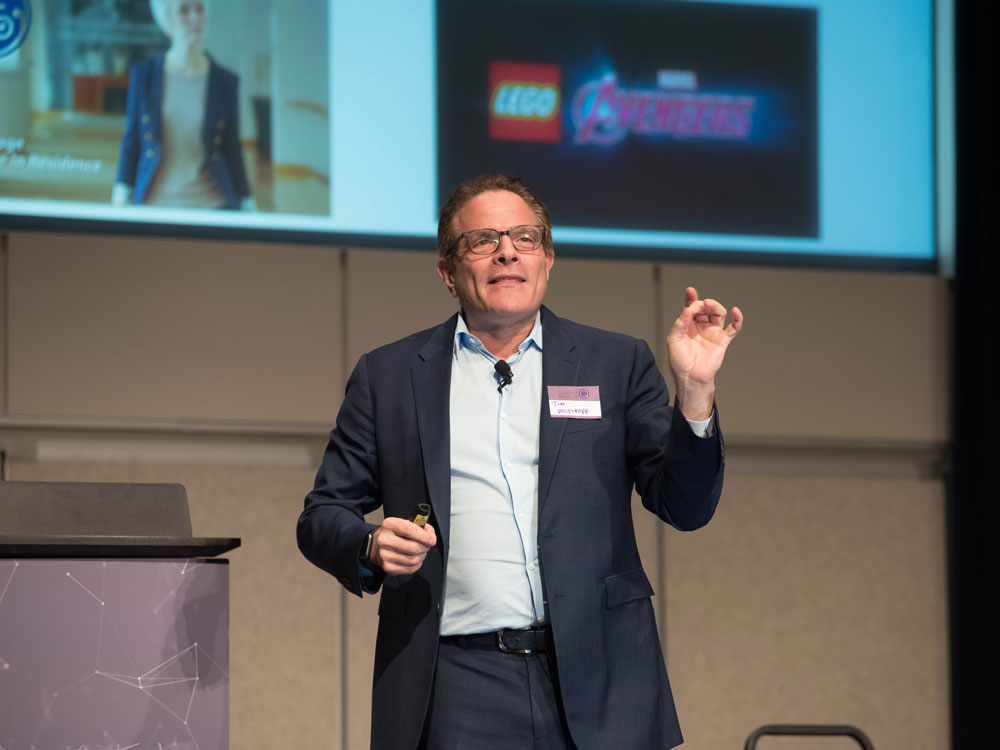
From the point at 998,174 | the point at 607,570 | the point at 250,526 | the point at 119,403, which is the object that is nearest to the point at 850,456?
the point at 998,174

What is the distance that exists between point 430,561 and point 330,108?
2.64 meters

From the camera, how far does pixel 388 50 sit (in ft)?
14.3

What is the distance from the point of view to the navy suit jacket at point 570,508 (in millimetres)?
1929

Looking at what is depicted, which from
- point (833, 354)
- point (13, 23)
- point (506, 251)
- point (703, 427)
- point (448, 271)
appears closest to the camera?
point (703, 427)

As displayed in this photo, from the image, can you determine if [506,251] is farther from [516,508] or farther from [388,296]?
[388,296]

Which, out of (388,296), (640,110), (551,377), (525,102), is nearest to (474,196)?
(551,377)

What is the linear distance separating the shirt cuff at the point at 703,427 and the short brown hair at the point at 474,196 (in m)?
0.55

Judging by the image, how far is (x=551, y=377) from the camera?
213 cm

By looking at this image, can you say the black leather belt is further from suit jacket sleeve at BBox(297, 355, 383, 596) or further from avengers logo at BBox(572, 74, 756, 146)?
avengers logo at BBox(572, 74, 756, 146)

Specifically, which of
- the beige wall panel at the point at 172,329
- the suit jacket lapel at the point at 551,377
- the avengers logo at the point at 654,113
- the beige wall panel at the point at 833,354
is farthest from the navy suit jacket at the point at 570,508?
the beige wall panel at the point at 833,354

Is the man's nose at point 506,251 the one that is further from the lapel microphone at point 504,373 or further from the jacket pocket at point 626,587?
the jacket pocket at point 626,587

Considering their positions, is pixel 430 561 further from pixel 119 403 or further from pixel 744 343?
pixel 744 343

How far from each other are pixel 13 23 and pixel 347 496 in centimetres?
276

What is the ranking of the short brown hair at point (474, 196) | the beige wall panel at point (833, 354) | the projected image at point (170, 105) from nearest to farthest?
the short brown hair at point (474, 196), the projected image at point (170, 105), the beige wall panel at point (833, 354)
